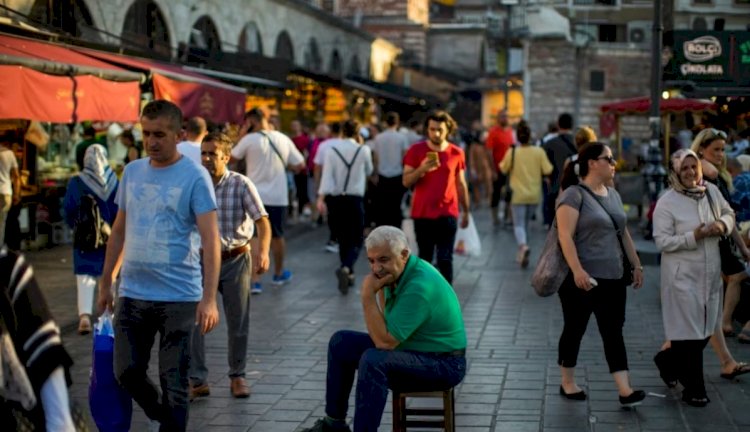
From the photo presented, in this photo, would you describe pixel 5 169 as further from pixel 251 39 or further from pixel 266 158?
pixel 251 39

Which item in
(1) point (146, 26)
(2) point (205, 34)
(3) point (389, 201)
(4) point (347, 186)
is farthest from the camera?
(2) point (205, 34)

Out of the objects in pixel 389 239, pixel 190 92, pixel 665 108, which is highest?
pixel 190 92

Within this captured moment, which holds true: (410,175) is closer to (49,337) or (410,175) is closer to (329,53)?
(49,337)

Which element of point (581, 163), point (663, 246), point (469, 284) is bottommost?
point (469, 284)

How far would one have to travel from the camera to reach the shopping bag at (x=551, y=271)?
26.2ft

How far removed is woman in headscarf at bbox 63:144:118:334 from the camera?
34.9ft

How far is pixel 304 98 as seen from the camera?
1171 inches

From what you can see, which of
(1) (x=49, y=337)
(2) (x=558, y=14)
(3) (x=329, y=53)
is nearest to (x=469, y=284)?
(1) (x=49, y=337)

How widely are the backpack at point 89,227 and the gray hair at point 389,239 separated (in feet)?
15.7

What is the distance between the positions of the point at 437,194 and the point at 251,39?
2181cm

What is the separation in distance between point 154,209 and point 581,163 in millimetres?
2977

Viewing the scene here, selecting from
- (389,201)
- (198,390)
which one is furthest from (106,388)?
(389,201)

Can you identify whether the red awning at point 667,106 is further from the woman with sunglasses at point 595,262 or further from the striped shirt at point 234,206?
the striped shirt at point 234,206

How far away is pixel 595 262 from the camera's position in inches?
314
